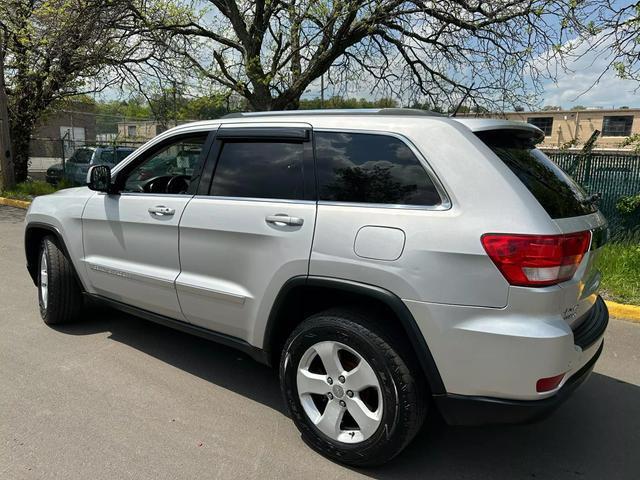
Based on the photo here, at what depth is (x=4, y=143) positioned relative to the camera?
13.8 meters

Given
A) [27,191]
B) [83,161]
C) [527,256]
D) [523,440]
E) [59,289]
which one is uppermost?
[83,161]

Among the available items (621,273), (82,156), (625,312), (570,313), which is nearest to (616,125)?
(82,156)

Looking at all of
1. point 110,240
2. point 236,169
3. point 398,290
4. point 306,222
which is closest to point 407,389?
point 398,290

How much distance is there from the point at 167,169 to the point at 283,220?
7.00 feet

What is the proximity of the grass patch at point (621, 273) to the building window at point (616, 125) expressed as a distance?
62957mm

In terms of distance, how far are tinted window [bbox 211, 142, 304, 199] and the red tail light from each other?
1114 millimetres

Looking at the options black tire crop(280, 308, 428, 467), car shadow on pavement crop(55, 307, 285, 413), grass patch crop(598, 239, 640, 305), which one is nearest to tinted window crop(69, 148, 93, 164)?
car shadow on pavement crop(55, 307, 285, 413)

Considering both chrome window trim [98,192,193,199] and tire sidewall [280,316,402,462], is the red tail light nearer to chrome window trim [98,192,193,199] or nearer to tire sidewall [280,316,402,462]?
tire sidewall [280,316,402,462]

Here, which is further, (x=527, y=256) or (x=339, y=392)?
(x=339, y=392)

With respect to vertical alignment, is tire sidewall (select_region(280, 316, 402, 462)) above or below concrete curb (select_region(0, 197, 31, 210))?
below

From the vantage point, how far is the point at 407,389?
241 centimetres

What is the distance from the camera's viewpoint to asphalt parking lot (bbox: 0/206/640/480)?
267 cm

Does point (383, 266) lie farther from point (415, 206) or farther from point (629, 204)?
point (629, 204)

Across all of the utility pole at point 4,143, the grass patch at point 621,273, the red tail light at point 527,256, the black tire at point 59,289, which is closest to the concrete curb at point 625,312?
the grass patch at point 621,273
